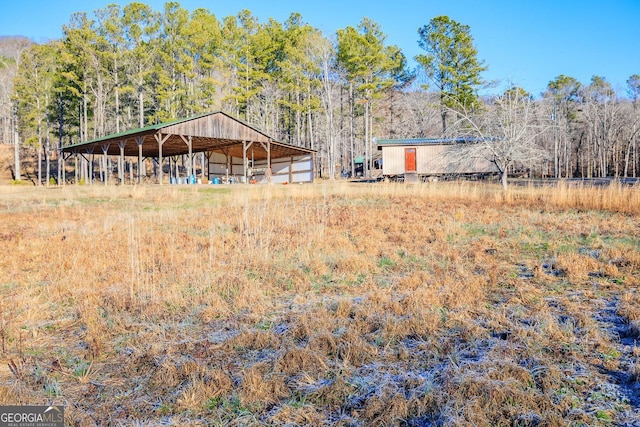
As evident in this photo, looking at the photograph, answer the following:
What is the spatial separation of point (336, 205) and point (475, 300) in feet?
24.5

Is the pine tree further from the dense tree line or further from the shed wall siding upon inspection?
the shed wall siding

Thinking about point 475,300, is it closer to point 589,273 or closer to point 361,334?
point 361,334

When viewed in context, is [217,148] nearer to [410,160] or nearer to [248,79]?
[248,79]

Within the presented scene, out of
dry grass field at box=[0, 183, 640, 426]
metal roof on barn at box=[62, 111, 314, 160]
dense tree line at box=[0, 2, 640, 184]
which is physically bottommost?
dry grass field at box=[0, 183, 640, 426]

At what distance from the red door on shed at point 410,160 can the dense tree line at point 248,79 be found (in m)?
5.21

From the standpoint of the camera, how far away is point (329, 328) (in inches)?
123

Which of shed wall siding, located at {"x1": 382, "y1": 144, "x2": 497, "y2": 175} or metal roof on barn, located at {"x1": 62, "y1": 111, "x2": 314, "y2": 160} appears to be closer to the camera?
metal roof on barn, located at {"x1": 62, "y1": 111, "x2": 314, "y2": 160}

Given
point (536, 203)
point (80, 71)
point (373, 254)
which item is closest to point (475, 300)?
point (373, 254)

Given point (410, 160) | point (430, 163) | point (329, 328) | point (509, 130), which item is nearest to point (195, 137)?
point (410, 160)

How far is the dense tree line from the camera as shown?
30.8m

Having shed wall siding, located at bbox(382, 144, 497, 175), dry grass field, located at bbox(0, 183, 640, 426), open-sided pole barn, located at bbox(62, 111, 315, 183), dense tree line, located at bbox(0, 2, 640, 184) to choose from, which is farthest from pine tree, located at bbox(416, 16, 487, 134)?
dry grass field, located at bbox(0, 183, 640, 426)

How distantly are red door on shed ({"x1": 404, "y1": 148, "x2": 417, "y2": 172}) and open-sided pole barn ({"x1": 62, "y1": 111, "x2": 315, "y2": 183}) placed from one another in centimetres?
641

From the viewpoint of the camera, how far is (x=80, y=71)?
3038 centimetres

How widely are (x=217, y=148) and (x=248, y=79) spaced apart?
396 inches
